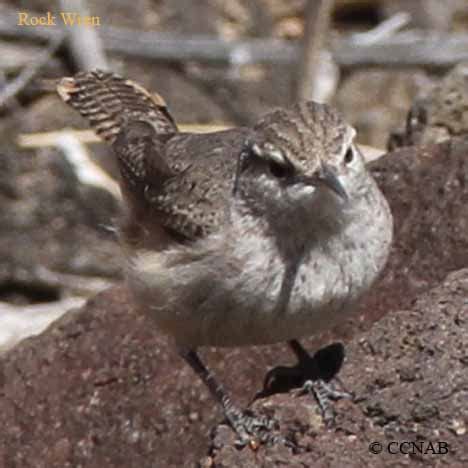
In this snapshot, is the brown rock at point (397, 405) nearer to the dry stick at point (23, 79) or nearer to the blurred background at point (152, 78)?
the blurred background at point (152, 78)

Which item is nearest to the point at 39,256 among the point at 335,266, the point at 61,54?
the point at 61,54

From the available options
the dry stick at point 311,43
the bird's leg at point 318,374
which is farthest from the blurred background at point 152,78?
the bird's leg at point 318,374

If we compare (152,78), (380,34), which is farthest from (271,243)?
(152,78)

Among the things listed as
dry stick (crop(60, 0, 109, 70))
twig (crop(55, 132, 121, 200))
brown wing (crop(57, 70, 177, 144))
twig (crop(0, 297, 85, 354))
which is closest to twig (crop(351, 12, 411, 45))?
dry stick (crop(60, 0, 109, 70))

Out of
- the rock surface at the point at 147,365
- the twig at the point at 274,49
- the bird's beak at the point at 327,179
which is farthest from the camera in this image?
the twig at the point at 274,49

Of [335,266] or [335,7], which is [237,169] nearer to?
[335,266]
